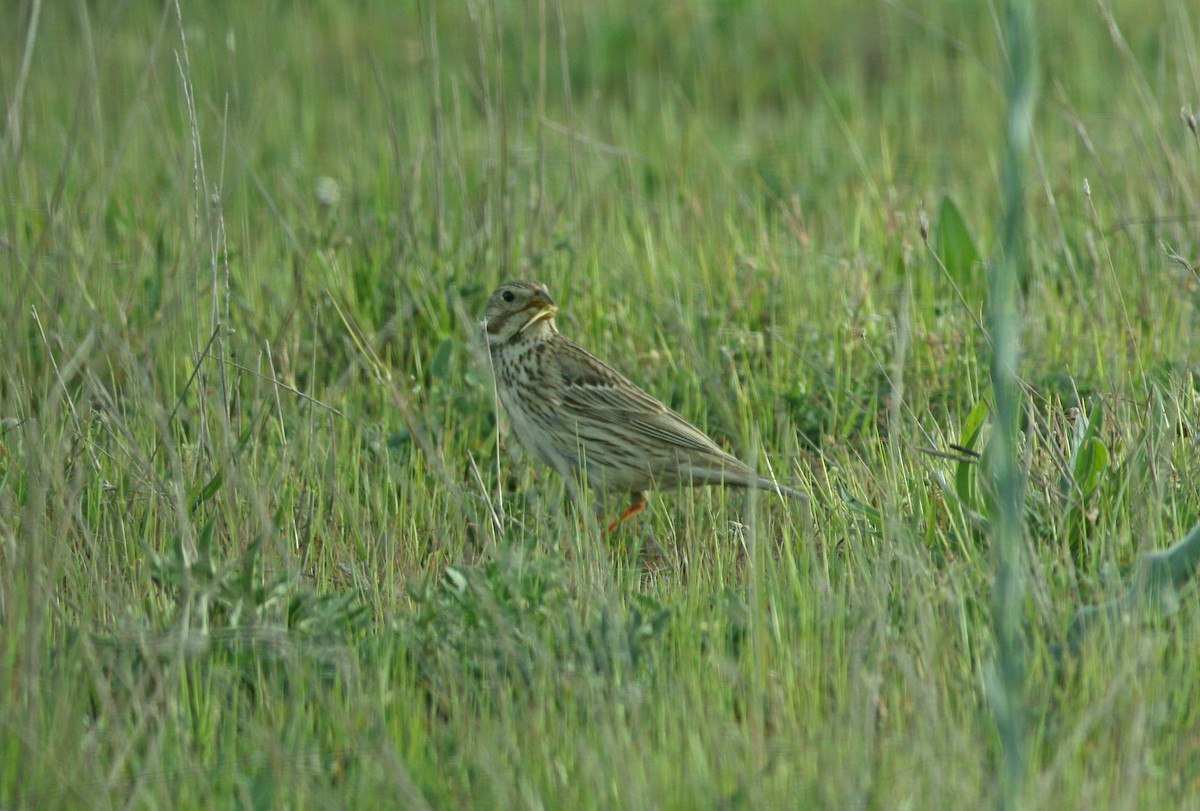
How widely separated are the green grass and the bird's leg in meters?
0.08

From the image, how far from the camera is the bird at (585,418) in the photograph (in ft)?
16.1

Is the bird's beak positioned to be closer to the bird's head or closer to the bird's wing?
the bird's head

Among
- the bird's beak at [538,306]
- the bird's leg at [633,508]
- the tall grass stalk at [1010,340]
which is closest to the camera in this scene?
the tall grass stalk at [1010,340]

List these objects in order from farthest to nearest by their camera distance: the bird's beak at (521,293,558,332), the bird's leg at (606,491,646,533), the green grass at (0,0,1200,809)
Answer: the bird's beak at (521,293,558,332) → the bird's leg at (606,491,646,533) → the green grass at (0,0,1200,809)

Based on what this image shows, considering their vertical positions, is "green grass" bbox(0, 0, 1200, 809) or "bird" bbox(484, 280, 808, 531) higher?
"green grass" bbox(0, 0, 1200, 809)

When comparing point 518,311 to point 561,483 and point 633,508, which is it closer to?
point 561,483

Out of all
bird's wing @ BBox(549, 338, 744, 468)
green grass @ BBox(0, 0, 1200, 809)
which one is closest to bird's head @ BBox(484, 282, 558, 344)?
bird's wing @ BBox(549, 338, 744, 468)

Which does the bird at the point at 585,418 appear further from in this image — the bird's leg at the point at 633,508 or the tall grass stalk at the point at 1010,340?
the tall grass stalk at the point at 1010,340

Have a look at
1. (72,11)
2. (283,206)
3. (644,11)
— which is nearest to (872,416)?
(283,206)

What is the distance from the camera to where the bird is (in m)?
4.91

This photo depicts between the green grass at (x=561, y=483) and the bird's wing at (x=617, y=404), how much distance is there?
8.2 inches

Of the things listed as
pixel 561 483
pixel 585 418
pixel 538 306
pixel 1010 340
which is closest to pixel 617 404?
pixel 585 418

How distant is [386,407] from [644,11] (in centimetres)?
570

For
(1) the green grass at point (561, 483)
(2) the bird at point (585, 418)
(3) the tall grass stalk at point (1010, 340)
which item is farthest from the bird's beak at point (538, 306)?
(3) the tall grass stalk at point (1010, 340)
